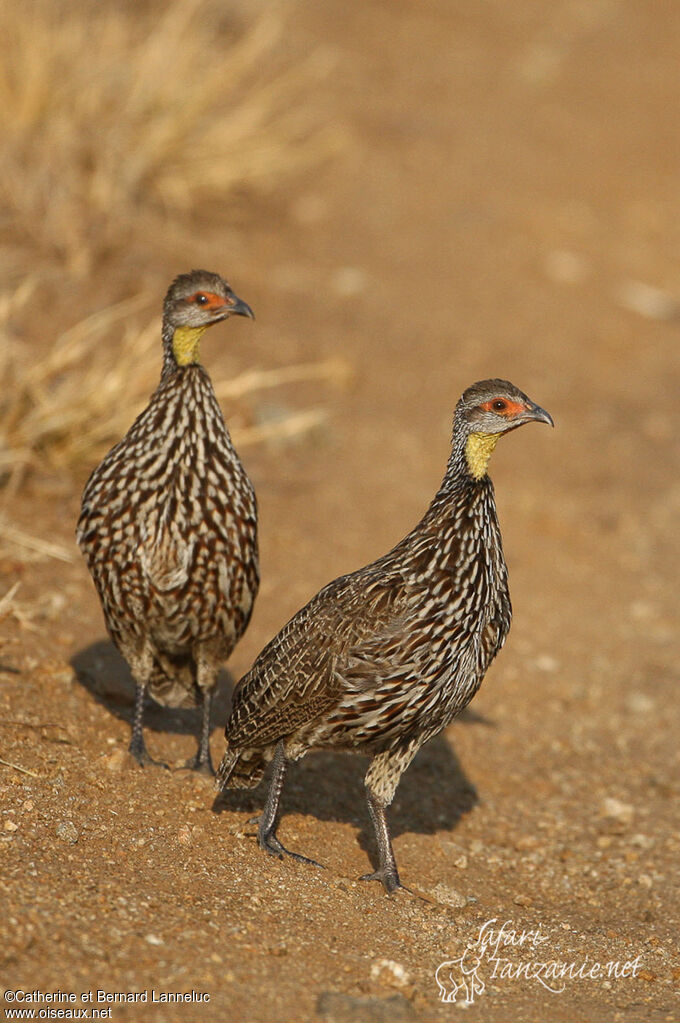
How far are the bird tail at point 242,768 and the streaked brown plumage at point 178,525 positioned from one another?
352mm

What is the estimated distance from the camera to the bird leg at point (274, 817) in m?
5.41

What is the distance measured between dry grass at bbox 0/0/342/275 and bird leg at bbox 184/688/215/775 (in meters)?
5.22

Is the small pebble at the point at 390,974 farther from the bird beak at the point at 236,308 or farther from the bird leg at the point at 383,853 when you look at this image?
the bird beak at the point at 236,308

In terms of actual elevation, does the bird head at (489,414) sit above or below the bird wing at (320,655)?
above

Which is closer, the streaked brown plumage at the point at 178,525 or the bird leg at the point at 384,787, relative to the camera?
the bird leg at the point at 384,787

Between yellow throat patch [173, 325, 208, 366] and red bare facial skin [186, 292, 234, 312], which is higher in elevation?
red bare facial skin [186, 292, 234, 312]

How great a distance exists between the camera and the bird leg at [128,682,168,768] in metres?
5.85

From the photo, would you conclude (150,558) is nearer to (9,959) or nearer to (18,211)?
(9,959)

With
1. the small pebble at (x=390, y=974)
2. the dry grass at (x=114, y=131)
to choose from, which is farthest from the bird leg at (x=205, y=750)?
the dry grass at (x=114, y=131)

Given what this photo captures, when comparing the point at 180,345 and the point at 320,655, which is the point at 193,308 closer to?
the point at 180,345

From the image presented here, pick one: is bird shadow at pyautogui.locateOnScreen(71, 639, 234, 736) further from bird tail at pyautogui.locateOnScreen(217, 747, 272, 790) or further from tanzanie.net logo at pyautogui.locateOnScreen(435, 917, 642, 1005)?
tanzanie.net logo at pyautogui.locateOnScreen(435, 917, 642, 1005)

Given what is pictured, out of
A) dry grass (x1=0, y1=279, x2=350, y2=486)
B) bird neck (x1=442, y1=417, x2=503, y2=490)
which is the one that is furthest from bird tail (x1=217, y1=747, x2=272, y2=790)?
dry grass (x1=0, y1=279, x2=350, y2=486)

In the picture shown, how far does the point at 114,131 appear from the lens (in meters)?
11.5

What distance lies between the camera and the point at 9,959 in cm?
414
